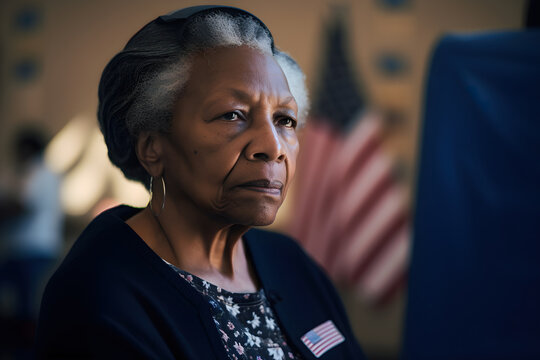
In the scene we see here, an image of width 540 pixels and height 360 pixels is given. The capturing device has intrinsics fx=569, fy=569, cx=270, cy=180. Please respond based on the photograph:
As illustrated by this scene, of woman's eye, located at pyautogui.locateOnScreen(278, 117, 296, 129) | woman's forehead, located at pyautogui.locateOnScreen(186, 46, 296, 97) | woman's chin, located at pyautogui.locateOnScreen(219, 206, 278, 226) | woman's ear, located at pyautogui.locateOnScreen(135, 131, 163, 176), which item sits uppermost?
woman's forehead, located at pyautogui.locateOnScreen(186, 46, 296, 97)

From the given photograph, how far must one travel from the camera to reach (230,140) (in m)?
1.01

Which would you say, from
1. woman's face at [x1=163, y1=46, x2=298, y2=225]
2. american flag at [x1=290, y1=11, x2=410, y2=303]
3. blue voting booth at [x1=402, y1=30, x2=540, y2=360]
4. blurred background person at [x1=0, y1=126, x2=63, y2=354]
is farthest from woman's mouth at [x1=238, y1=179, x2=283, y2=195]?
american flag at [x1=290, y1=11, x2=410, y2=303]

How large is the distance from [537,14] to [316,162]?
9.52 feet

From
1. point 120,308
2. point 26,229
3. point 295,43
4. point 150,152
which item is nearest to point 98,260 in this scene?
point 120,308

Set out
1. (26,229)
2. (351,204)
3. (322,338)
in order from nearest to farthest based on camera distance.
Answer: (322,338), (26,229), (351,204)

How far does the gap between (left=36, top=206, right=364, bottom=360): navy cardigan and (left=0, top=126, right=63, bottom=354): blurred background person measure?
284 cm

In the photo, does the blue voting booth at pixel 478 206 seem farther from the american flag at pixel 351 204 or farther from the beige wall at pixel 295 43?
the beige wall at pixel 295 43

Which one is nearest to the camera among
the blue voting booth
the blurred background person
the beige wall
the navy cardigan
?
the navy cardigan

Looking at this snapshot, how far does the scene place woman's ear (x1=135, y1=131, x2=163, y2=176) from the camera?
42.5 inches

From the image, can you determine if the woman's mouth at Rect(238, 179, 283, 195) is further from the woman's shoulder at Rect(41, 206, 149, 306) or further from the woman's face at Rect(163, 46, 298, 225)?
the woman's shoulder at Rect(41, 206, 149, 306)

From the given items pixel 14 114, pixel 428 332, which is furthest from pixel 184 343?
pixel 14 114

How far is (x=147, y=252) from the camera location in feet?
3.30

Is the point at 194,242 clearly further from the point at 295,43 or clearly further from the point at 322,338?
the point at 295,43

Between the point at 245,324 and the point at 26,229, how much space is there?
3081mm
